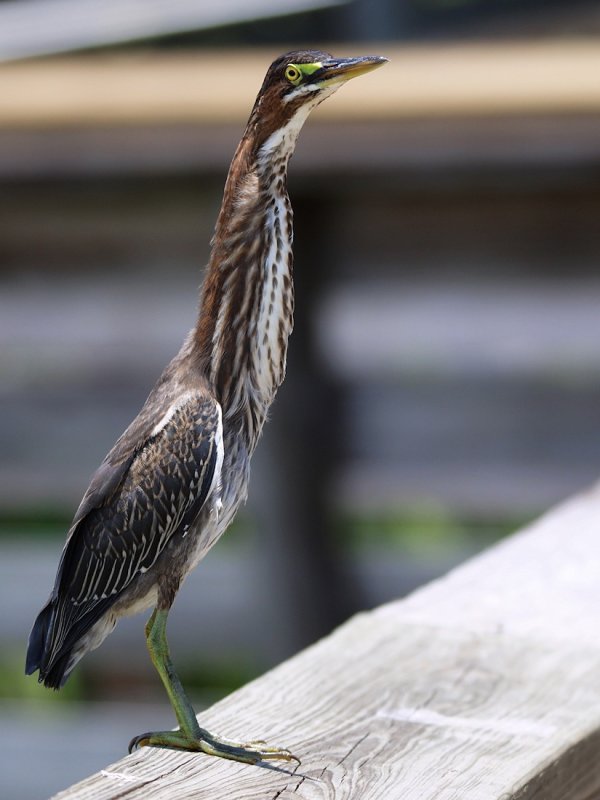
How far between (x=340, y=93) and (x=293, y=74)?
6.34 ft

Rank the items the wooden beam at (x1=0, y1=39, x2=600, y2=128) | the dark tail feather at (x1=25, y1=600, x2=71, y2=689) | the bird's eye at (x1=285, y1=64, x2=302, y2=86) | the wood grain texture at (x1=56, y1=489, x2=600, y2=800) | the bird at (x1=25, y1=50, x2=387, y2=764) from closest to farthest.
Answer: the wood grain texture at (x1=56, y1=489, x2=600, y2=800), the bird's eye at (x1=285, y1=64, x2=302, y2=86), the bird at (x1=25, y1=50, x2=387, y2=764), the dark tail feather at (x1=25, y1=600, x2=71, y2=689), the wooden beam at (x1=0, y1=39, x2=600, y2=128)

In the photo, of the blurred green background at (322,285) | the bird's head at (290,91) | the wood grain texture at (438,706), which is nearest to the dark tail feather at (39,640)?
the wood grain texture at (438,706)

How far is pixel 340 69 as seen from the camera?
6.99ft

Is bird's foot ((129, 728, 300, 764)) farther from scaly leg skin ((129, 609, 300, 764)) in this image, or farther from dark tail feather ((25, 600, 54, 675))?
dark tail feather ((25, 600, 54, 675))

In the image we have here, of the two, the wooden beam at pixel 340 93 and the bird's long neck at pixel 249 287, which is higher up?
the wooden beam at pixel 340 93

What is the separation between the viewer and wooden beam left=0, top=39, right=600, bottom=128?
12.9 feet

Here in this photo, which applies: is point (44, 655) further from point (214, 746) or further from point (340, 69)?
point (340, 69)

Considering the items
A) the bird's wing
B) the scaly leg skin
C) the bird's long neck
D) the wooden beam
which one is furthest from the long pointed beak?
the wooden beam

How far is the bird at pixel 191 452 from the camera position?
2.22 meters

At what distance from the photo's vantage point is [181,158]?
4.10 meters

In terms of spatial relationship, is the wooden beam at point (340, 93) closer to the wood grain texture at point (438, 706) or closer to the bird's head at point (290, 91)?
the wood grain texture at point (438, 706)

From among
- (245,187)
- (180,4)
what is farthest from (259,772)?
(180,4)

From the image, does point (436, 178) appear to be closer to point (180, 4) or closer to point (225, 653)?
point (180, 4)

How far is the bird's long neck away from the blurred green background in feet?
5.91
